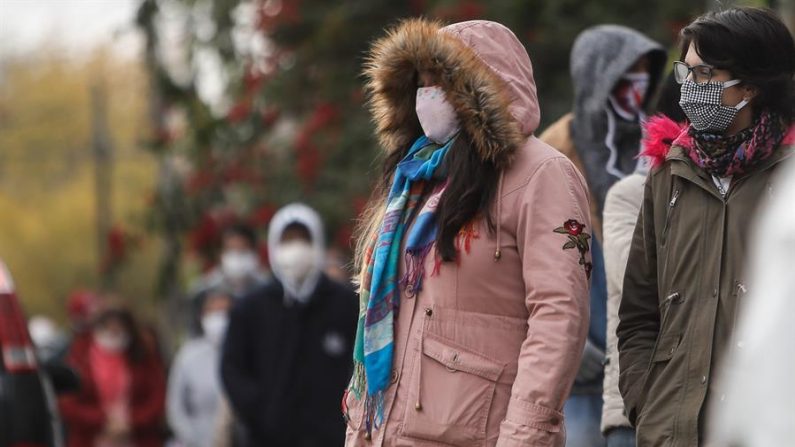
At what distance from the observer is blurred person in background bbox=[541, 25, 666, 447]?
6.37 metres

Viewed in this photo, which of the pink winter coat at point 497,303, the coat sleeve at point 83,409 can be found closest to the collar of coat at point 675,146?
the pink winter coat at point 497,303

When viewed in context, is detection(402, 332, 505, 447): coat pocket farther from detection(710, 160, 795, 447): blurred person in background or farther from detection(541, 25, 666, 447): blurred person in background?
detection(710, 160, 795, 447): blurred person in background

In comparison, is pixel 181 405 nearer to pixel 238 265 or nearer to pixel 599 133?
pixel 238 265

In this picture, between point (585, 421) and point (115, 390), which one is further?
point (115, 390)

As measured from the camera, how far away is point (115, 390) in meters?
13.0

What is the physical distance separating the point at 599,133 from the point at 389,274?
5.92ft

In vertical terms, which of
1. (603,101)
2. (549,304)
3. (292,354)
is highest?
(603,101)

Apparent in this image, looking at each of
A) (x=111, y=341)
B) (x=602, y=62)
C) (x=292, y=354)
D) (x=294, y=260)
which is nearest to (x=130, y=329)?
(x=111, y=341)

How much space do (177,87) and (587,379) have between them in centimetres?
1123

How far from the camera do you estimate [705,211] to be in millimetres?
4898

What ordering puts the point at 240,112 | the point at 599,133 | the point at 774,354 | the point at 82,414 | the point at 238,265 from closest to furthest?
the point at 774,354
the point at 599,133
the point at 82,414
the point at 238,265
the point at 240,112

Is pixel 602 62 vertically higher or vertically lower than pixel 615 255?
higher

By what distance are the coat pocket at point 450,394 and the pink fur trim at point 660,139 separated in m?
0.87

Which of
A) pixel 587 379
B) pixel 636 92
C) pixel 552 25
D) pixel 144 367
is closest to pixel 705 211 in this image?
pixel 587 379
